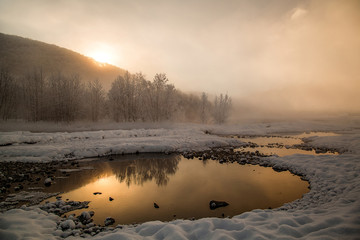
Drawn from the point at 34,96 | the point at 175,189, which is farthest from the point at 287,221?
the point at 34,96

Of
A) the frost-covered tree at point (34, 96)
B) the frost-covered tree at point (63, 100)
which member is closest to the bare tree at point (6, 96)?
the frost-covered tree at point (34, 96)

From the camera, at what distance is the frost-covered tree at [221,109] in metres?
67.8

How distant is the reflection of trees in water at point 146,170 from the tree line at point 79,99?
33158mm

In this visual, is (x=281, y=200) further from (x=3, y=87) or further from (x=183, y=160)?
(x=3, y=87)

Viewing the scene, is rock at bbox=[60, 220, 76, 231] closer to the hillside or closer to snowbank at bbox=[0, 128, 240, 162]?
snowbank at bbox=[0, 128, 240, 162]

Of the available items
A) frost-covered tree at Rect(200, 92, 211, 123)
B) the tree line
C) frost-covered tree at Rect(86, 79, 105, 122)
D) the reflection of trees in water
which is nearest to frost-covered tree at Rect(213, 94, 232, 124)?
frost-covered tree at Rect(200, 92, 211, 123)

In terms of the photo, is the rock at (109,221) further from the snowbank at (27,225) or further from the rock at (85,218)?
the snowbank at (27,225)

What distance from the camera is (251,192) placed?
8.94 meters

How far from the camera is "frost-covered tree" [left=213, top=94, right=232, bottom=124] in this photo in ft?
222

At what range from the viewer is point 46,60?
284 ft

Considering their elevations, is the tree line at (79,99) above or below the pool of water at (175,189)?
above

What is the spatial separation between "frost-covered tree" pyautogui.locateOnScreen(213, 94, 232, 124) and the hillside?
56.9 meters

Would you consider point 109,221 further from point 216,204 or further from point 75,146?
point 75,146

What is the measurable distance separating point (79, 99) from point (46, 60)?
2516 inches
